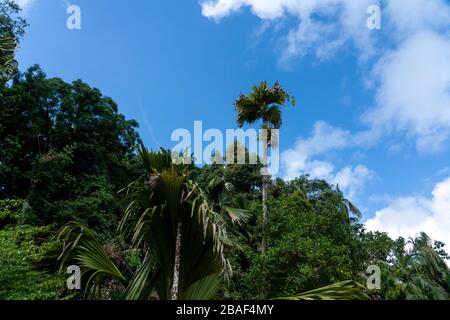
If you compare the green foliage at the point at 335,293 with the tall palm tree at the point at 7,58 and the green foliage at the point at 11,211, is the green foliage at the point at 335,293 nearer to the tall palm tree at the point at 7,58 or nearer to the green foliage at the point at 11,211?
the green foliage at the point at 11,211

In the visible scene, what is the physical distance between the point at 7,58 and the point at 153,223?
5.50 m

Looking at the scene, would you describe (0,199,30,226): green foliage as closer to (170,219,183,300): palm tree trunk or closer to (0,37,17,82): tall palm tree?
(0,37,17,82): tall palm tree

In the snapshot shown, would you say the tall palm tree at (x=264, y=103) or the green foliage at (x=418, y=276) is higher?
the tall palm tree at (x=264, y=103)

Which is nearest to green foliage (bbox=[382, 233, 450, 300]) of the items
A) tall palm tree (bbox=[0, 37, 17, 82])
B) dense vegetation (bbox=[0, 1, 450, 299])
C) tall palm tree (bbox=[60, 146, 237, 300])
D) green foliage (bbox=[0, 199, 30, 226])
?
dense vegetation (bbox=[0, 1, 450, 299])

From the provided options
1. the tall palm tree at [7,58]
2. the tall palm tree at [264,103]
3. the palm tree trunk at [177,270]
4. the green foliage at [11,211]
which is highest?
the tall palm tree at [264,103]

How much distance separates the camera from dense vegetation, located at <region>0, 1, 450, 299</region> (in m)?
6.51

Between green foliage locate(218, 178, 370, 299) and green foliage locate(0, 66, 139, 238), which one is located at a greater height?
green foliage locate(0, 66, 139, 238)

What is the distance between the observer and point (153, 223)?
6.53 m

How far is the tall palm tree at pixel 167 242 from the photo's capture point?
6.30 m

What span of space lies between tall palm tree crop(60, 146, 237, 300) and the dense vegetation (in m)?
0.02

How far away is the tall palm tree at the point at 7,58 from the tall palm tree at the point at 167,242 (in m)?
4.29

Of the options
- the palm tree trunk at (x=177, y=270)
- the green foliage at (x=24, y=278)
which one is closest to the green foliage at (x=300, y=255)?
the palm tree trunk at (x=177, y=270)
